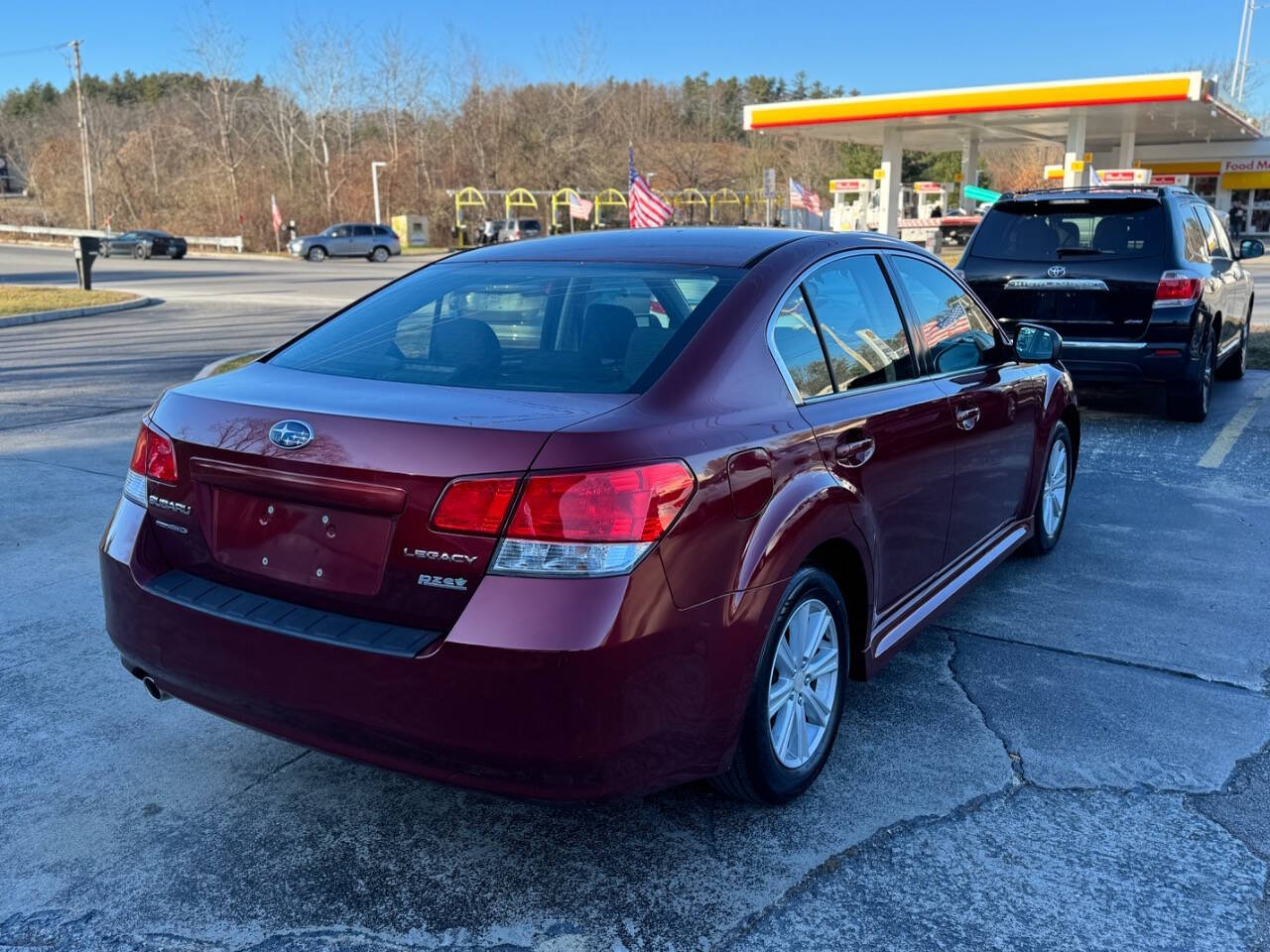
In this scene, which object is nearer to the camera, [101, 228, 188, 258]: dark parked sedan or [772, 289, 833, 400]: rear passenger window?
[772, 289, 833, 400]: rear passenger window

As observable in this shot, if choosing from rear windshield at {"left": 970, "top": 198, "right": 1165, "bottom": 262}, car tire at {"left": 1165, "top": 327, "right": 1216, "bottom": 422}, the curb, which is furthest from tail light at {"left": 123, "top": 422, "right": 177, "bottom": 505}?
the curb

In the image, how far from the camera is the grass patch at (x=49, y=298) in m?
18.8

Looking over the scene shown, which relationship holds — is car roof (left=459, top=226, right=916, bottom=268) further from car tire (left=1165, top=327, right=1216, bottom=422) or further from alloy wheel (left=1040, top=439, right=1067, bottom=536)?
car tire (left=1165, top=327, right=1216, bottom=422)

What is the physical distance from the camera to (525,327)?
329cm

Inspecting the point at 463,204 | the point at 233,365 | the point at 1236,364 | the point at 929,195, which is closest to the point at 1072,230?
the point at 1236,364

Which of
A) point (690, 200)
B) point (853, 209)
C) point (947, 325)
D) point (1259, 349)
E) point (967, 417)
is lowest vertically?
point (1259, 349)

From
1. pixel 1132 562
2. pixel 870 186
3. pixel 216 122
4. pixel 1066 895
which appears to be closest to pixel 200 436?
pixel 1066 895

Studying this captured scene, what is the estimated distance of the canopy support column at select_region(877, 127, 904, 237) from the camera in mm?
36094

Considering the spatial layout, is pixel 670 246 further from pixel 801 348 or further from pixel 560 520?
pixel 560 520

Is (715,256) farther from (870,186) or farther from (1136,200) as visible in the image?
(870,186)

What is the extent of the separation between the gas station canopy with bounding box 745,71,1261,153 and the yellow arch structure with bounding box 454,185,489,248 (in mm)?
24868

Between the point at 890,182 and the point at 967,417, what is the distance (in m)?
35.4

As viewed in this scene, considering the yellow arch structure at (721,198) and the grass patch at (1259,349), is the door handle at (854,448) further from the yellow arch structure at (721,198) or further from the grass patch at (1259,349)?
the yellow arch structure at (721,198)

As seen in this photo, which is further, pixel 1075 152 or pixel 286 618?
pixel 1075 152
